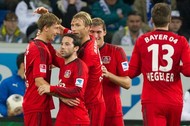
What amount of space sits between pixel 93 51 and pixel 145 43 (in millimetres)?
639

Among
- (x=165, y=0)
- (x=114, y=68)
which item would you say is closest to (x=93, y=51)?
(x=114, y=68)

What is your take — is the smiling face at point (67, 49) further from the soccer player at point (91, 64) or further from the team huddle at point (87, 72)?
the soccer player at point (91, 64)

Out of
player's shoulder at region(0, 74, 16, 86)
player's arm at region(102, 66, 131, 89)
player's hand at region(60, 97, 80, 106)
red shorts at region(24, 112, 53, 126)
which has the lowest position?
red shorts at region(24, 112, 53, 126)

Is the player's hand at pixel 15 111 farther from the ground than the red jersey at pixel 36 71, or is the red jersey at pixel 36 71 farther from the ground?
the red jersey at pixel 36 71

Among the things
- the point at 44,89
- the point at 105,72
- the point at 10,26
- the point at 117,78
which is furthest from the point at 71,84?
the point at 10,26

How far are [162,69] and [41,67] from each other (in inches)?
56.1

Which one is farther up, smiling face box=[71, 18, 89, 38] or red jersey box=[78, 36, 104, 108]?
smiling face box=[71, 18, 89, 38]

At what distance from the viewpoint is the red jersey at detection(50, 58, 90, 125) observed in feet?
34.4

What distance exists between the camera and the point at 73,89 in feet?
34.4

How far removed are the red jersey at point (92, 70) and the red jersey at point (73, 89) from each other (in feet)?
1.11

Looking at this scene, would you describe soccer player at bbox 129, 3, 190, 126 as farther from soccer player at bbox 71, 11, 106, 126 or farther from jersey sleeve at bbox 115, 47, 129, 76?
jersey sleeve at bbox 115, 47, 129, 76

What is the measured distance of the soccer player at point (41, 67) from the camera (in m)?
10.7

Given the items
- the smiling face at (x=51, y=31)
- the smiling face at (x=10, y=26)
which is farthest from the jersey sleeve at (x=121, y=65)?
the smiling face at (x=10, y=26)

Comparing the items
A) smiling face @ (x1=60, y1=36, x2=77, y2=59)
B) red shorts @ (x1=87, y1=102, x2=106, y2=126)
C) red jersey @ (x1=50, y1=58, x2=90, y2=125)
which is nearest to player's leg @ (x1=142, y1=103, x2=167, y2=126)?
red shorts @ (x1=87, y1=102, x2=106, y2=126)
